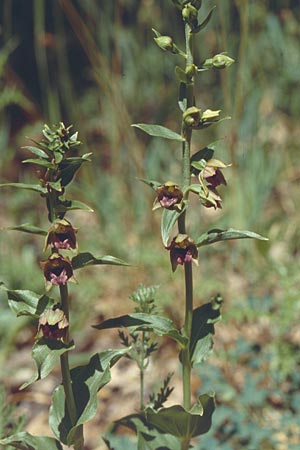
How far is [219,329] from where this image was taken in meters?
2.63

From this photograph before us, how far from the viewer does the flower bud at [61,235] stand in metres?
1.36

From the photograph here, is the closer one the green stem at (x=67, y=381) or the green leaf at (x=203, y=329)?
the green stem at (x=67, y=381)

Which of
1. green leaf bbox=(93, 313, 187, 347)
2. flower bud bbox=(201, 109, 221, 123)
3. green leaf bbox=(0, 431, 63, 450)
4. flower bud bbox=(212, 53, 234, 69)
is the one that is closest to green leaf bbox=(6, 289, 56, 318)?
green leaf bbox=(93, 313, 187, 347)

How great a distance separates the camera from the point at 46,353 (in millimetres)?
1412

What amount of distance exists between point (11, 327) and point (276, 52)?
6.76 ft

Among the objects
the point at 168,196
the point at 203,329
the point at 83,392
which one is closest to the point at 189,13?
the point at 168,196

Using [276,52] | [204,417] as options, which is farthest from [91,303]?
[276,52]

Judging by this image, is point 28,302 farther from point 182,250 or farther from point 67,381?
point 182,250

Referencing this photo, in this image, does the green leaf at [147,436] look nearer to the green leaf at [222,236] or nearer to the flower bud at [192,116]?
the green leaf at [222,236]

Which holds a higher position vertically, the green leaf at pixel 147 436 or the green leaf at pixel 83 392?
the green leaf at pixel 83 392

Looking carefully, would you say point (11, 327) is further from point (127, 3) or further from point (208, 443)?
point (127, 3)

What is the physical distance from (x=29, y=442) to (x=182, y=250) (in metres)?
0.56

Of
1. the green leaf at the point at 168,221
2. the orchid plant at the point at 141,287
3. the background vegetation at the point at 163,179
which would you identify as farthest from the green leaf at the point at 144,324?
the background vegetation at the point at 163,179

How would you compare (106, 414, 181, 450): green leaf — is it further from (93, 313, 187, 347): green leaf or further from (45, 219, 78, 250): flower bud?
(45, 219, 78, 250): flower bud
